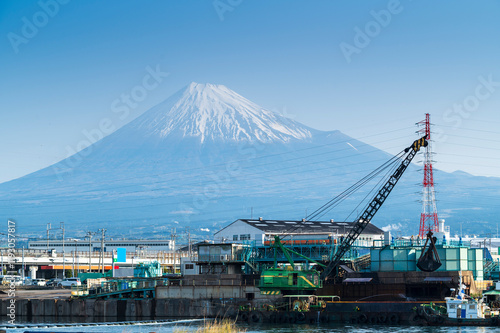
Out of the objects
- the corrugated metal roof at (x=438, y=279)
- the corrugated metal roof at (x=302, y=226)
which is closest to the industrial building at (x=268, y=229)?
the corrugated metal roof at (x=302, y=226)

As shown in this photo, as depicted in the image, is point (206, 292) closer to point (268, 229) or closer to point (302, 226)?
point (302, 226)

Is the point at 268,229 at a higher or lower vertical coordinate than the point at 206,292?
higher

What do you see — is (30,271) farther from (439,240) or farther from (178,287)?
(439,240)

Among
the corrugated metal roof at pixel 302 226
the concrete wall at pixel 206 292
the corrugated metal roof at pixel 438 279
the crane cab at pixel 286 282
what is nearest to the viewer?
the crane cab at pixel 286 282

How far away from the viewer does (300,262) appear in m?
105

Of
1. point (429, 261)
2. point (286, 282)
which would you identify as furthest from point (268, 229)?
point (286, 282)

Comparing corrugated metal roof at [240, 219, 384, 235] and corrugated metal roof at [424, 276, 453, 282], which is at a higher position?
corrugated metal roof at [240, 219, 384, 235]

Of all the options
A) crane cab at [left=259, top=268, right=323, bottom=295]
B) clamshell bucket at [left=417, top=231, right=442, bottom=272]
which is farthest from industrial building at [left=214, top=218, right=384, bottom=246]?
crane cab at [left=259, top=268, right=323, bottom=295]

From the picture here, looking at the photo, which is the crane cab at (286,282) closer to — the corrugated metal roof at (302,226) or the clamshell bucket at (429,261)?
the clamshell bucket at (429,261)

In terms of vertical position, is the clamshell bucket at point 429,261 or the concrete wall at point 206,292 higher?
the clamshell bucket at point 429,261

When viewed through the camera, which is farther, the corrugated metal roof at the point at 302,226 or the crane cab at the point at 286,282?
the corrugated metal roof at the point at 302,226

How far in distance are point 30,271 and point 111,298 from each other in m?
78.2

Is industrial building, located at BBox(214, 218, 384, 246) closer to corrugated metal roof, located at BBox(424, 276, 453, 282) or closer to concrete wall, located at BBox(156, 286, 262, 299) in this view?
concrete wall, located at BBox(156, 286, 262, 299)

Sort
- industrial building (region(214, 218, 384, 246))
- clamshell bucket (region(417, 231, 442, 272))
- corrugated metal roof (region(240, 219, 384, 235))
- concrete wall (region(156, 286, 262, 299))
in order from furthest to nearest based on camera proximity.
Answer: corrugated metal roof (region(240, 219, 384, 235)) → industrial building (region(214, 218, 384, 246)) → clamshell bucket (region(417, 231, 442, 272)) → concrete wall (region(156, 286, 262, 299))
